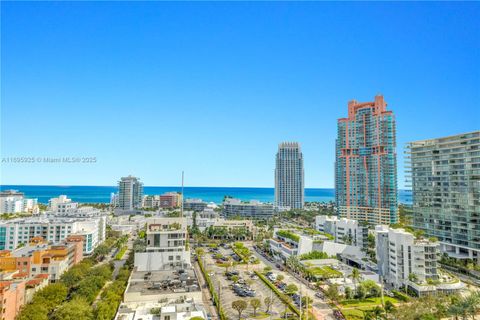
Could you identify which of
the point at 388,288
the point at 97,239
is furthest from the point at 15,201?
the point at 388,288

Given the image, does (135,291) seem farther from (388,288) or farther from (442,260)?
(442,260)

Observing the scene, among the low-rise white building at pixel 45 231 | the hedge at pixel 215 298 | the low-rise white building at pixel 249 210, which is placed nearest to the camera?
the hedge at pixel 215 298

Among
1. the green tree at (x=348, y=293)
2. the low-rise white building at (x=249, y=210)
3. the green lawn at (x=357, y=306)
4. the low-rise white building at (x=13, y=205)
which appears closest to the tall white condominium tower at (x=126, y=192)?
the low-rise white building at (x=13, y=205)

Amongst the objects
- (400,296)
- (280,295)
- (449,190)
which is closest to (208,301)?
(280,295)

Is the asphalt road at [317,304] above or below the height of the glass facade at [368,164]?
below

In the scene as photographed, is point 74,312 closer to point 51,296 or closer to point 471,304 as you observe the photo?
point 51,296

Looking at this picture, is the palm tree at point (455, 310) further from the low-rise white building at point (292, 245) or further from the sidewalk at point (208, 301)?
the low-rise white building at point (292, 245)
